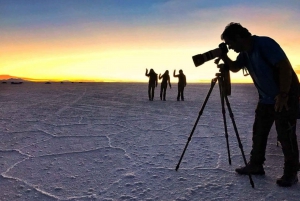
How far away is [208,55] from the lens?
9.73 feet

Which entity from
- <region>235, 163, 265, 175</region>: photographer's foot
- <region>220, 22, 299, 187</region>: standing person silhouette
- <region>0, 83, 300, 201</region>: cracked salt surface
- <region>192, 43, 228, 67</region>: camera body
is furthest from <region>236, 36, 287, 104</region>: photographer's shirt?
<region>0, 83, 300, 201</region>: cracked salt surface

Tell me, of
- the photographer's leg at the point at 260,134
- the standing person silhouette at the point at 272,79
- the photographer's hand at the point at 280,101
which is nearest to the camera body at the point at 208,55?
the standing person silhouette at the point at 272,79

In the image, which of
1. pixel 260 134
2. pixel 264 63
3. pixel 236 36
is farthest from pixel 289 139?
pixel 236 36

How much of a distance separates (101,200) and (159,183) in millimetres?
695

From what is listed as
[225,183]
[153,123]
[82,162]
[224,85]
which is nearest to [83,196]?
[82,162]

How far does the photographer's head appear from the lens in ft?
9.67

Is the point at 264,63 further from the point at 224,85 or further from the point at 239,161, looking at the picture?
the point at 239,161

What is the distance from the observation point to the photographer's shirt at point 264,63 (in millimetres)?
2836

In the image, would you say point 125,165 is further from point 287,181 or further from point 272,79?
point 272,79

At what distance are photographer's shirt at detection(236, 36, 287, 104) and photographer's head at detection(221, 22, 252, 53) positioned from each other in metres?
0.09

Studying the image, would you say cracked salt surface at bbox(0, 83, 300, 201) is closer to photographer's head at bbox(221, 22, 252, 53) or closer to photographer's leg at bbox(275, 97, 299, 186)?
photographer's leg at bbox(275, 97, 299, 186)

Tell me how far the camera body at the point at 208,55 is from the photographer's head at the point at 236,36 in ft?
0.23

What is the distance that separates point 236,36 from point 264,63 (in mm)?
382

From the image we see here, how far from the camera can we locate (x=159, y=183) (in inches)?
127
